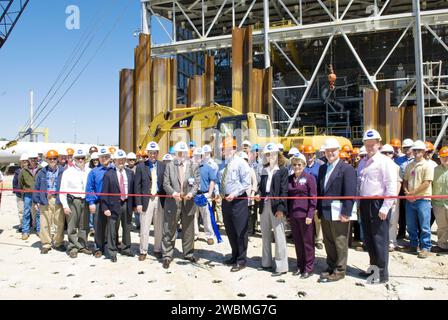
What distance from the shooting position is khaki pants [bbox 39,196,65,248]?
736cm

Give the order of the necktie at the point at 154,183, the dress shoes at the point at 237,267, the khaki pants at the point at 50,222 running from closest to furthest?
the dress shoes at the point at 237,267, the necktie at the point at 154,183, the khaki pants at the point at 50,222

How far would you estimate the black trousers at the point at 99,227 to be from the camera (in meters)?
6.95

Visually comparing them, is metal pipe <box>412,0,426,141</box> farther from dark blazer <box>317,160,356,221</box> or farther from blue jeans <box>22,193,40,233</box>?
blue jeans <box>22,193,40,233</box>

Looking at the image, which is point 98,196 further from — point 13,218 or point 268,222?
point 13,218

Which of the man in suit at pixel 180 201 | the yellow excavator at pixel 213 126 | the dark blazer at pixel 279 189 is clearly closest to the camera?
the dark blazer at pixel 279 189

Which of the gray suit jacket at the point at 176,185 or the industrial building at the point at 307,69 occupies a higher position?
the industrial building at the point at 307,69

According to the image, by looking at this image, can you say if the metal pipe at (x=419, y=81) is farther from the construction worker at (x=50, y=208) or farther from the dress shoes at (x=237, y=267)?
the construction worker at (x=50, y=208)

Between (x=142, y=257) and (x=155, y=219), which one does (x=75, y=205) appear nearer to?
(x=155, y=219)

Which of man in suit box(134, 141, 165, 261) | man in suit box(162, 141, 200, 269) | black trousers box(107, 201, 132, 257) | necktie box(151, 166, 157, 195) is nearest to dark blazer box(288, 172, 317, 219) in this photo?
man in suit box(162, 141, 200, 269)

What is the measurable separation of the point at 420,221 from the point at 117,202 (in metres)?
5.33

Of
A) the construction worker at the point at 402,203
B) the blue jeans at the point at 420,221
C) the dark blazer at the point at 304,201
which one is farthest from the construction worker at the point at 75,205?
the construction worker at the point at 402,203

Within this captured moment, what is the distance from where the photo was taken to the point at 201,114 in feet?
43.4

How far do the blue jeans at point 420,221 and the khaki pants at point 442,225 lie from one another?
27cm
